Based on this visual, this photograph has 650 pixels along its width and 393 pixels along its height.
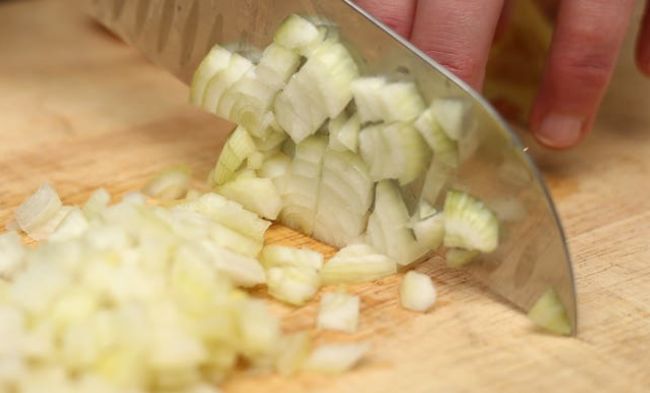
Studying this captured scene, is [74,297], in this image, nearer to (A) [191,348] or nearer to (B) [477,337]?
(A) [191,348]

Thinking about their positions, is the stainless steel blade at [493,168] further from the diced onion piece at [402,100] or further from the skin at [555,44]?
the skin at [555,44]

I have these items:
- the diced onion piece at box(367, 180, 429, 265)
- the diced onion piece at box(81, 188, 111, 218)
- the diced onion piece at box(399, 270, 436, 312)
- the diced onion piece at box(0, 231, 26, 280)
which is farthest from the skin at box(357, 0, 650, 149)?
the diced onion piece at box(0, 231, 26, 280)

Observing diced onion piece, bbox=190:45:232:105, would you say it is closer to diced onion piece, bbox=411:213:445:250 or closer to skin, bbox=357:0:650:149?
skin, bbox=357:0:650:149

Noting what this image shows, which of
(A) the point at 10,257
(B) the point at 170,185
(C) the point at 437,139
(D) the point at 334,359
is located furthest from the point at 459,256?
(A) the point at 10,257

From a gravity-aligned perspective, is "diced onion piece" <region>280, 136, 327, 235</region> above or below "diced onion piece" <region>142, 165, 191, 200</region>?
above

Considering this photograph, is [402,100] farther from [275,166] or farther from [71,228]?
[71,228]

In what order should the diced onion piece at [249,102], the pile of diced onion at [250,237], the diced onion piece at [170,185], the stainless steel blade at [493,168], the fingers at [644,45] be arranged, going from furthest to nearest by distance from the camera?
1. the fingers at [644,45]
2. the diced onion piece at [170,185]
3. the diced onion piece at [249,102]
4. the stainless steel blade at [493,168]
5. the pile of diced onion at [250,237]

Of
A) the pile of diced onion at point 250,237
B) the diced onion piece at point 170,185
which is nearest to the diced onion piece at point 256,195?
the pile of diced onion at point 250,237
